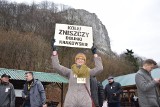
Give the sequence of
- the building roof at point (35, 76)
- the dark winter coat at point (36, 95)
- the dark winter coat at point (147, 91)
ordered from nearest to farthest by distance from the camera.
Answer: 1. the dark winter coat at point (147, 91)
2. the dark winter coat at point (36, 95)
3. the building roof at point (35, 76)

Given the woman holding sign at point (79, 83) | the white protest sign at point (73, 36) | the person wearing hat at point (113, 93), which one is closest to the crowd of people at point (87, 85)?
the woman holding sign at point (79, 83)

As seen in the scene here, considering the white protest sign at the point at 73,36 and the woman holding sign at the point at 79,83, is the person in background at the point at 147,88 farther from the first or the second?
the white protest sign at the point at 73,36

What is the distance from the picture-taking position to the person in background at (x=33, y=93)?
7.58 m

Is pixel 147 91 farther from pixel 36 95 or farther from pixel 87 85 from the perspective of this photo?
pixel 36 95

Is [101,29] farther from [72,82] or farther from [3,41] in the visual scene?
[72,82]

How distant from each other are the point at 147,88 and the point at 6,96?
3953mm

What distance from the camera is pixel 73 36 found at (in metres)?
6.55

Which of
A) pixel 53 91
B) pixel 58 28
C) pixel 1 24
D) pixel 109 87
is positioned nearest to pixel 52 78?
pixel 109 87

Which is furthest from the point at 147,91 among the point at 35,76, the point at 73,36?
the point at 35,76

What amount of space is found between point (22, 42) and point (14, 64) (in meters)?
6.37

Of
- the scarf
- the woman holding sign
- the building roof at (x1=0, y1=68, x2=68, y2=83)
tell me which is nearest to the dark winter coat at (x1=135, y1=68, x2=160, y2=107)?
the woman holding sign

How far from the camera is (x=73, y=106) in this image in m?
5.21

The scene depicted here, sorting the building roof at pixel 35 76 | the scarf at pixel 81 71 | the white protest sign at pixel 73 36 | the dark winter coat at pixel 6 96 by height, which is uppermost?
the building roof at pixel 35 76

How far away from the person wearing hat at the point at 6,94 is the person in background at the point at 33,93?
20.5 inches
